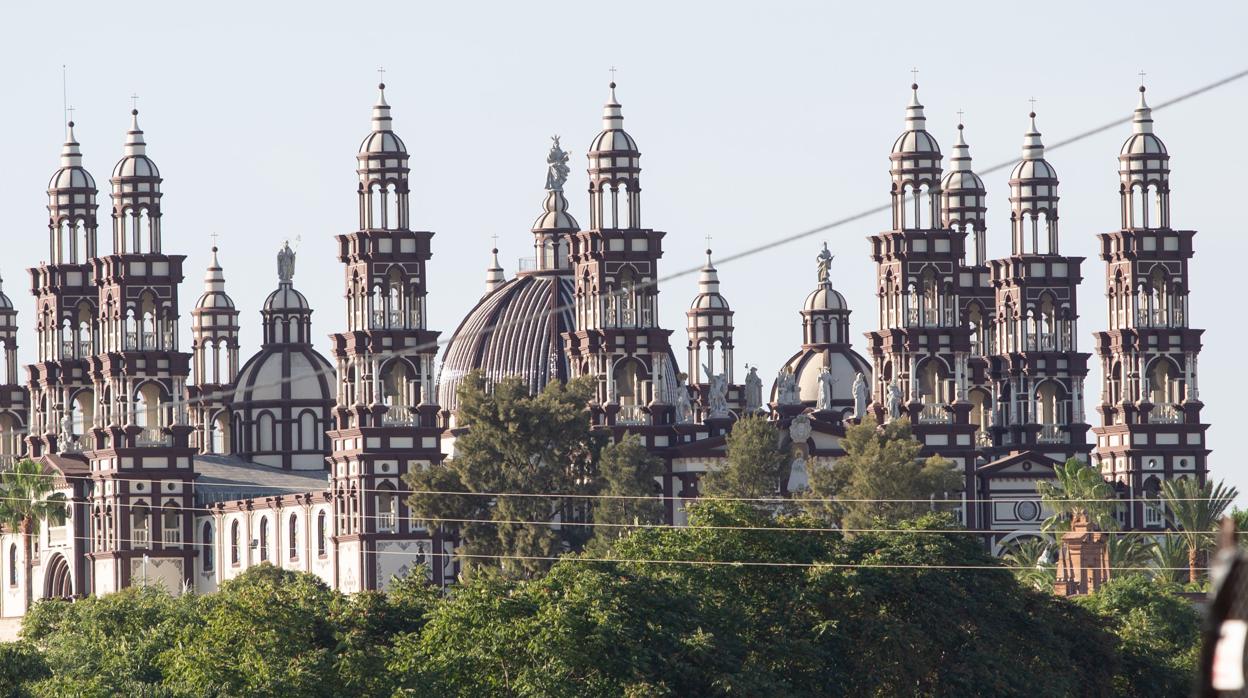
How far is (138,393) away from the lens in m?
137

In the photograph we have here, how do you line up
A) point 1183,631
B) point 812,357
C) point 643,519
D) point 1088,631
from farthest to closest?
point 812,357
point 643,519
point 1183,631
point 1088,631

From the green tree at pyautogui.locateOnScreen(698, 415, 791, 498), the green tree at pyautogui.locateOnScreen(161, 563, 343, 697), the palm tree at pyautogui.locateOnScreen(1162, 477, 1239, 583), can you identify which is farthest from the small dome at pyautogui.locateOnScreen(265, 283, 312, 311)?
the green tree at pyautogui.locateOnScreen(161, 563, 343, 697)

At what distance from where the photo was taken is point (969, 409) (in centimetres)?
13288

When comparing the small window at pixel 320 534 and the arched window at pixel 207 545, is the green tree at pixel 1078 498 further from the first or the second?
the arched window at pixel 207 545

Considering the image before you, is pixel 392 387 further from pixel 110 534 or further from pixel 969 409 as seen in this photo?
pixel 969 409

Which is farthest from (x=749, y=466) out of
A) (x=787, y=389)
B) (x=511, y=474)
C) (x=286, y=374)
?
(x=286, y=374)

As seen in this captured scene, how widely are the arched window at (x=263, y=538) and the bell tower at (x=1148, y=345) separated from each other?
41038 mm

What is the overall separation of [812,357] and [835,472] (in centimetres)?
4306

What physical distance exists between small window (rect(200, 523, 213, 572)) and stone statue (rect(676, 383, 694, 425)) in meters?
24.7

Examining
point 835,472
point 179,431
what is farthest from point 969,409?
point 179,431

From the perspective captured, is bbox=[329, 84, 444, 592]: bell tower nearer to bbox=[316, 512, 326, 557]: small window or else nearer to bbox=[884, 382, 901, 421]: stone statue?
bbox=[316, 512, 326, 557]: small window

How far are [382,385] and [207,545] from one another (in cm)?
1917

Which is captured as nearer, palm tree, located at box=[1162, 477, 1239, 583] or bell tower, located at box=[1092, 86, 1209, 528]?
palm tree, located at box=[1162, 477, 1239, 583]

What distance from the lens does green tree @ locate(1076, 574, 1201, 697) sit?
71562mm
